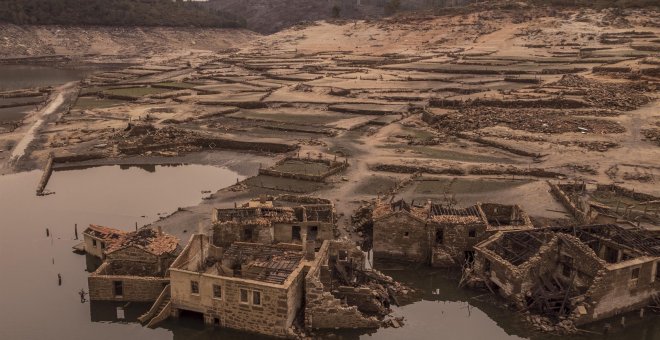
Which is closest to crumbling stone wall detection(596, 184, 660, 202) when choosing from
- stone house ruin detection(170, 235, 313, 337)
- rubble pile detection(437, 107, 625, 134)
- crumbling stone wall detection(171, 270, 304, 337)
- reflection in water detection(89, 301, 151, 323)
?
rubble pile detection(437, 107, 625, 134)

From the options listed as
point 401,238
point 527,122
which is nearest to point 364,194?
point 401,238

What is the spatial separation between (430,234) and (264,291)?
394 inches

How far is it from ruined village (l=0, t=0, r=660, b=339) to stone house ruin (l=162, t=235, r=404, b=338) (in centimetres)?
9

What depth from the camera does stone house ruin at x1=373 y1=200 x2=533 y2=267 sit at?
28406mm

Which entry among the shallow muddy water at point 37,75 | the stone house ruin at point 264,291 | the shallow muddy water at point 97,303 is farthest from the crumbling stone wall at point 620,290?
the shallow muddy water at point 37,75

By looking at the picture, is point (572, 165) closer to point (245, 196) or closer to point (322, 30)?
point (245, 196)

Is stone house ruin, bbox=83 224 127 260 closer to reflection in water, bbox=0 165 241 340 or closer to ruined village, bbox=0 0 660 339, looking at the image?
ruined village, bbox=0 0 660 339

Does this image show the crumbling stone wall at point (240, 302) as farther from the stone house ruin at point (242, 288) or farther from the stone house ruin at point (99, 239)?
the stone house ruin at point (99, 239)

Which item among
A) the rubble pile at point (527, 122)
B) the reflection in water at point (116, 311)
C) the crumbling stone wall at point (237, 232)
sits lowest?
the reflection in water at point (116, 311)

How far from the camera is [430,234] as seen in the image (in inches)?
1130

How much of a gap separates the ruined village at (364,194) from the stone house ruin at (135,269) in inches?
3.8

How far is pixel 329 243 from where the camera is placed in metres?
26.2

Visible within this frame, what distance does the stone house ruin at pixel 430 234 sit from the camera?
93.2 ft

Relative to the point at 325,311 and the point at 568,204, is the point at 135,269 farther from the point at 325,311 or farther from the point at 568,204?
the point at 568,204
